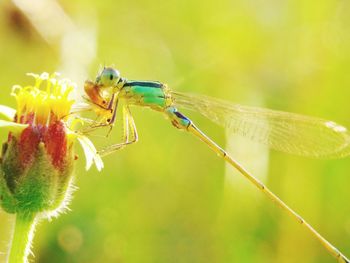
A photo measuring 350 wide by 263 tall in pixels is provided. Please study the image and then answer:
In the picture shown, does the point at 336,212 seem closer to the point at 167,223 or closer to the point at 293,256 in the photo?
the point at 293,256

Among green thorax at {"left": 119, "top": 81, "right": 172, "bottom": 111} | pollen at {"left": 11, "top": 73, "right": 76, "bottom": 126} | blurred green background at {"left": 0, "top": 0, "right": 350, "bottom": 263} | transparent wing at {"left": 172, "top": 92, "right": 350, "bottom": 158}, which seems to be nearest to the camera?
pollen at {"left": 11, "top": 73, "right": 76, "bottom": 126}

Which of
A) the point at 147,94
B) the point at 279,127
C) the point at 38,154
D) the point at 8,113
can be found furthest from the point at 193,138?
the point at 38,154

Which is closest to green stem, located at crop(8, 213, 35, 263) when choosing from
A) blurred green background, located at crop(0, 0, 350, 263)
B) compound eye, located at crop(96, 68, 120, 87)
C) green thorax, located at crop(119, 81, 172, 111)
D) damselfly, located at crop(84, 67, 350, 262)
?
compound eye, located at crop(96, 68, 120, 87)

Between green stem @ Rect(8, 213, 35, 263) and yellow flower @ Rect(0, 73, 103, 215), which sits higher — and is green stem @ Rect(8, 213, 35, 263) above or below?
below

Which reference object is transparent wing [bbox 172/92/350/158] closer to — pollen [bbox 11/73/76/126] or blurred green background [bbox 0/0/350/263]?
blurred green background [bbox 0/0/350/263]

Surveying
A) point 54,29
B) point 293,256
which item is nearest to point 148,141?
point 54,29
